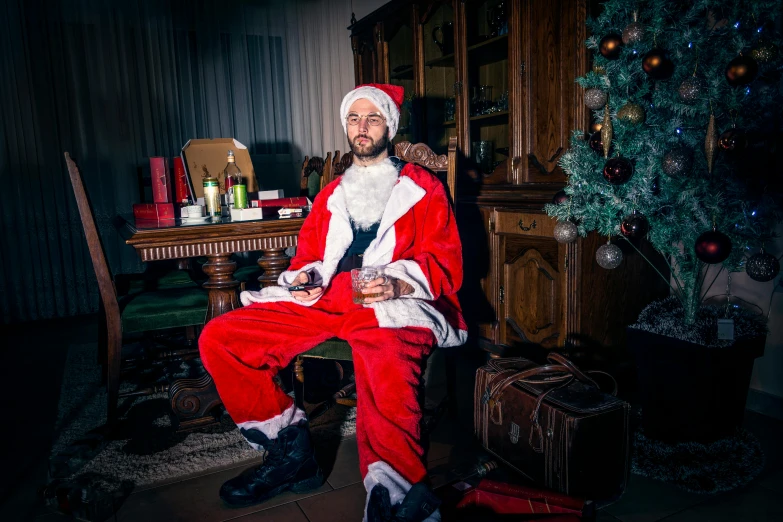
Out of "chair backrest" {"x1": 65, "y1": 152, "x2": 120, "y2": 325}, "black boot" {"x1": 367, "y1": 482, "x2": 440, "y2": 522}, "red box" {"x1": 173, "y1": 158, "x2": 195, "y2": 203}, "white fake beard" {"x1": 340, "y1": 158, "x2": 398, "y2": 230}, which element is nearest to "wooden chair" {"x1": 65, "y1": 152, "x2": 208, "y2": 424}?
"chair backrest" {"x1": 65, "y1": 152, "x2": 120, "y2": 325}

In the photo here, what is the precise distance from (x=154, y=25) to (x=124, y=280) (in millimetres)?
2559

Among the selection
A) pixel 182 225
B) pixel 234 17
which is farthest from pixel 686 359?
pixel 234 17

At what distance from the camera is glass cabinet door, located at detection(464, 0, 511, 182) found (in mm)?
2941

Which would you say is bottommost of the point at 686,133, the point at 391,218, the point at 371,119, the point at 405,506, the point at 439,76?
the point at 405,506

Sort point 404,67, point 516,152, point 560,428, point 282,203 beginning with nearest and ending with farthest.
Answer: point 560,428
point 282,203
point 516,152
point 404,67

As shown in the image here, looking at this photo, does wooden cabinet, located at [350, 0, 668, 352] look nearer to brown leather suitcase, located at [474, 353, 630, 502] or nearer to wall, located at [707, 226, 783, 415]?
wall, located at [707, 226, 783, 415]

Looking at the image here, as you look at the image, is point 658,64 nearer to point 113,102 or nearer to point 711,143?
point 711,143

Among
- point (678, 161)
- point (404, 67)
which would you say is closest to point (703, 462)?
point (678, 161)

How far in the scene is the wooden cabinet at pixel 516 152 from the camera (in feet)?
7.84

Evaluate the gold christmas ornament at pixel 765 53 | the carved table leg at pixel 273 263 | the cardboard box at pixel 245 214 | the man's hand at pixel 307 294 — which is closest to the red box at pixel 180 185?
the cardboard box at pixel 245 214

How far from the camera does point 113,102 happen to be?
13.9ft

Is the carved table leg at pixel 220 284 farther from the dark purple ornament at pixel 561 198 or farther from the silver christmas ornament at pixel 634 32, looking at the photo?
the silver christmas ornament at pixel 634 32

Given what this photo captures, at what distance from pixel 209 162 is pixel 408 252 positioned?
1.61m

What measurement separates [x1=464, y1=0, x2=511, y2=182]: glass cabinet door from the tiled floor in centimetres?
155
